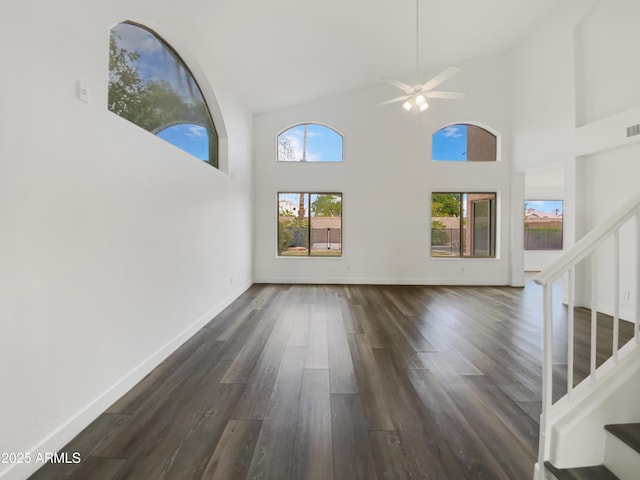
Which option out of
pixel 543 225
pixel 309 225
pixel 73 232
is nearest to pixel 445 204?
pixel 309 225

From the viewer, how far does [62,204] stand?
173 cm

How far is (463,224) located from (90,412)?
702 cm

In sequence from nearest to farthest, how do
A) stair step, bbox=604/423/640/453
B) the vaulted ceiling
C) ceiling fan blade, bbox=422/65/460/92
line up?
stair step, bbox=604/423/640/453, ceiling fan blade, bbox=422/65/460/92, the vaulted ceiling

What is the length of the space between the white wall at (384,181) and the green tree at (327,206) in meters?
0.18

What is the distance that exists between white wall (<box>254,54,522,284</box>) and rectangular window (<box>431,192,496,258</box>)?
0.20 meters

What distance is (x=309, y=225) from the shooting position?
6.80 metres

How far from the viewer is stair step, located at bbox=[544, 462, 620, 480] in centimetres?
135

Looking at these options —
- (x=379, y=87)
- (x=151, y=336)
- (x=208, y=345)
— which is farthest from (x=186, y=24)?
(x=379, y=87)

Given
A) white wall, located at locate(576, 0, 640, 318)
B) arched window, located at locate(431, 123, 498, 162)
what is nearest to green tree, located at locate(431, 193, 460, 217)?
arched window, located at locate(431, 123, 498, 162)

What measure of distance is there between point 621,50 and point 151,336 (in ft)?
22.8

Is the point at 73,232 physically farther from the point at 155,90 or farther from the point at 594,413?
the point at 594,413

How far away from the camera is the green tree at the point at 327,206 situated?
6.73 metres

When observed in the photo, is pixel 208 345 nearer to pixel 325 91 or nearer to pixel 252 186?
pixel 252 186

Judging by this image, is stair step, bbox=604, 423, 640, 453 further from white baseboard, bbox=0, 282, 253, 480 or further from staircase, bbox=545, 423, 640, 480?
white baseboard, bbox=0, 282, 253, 480
